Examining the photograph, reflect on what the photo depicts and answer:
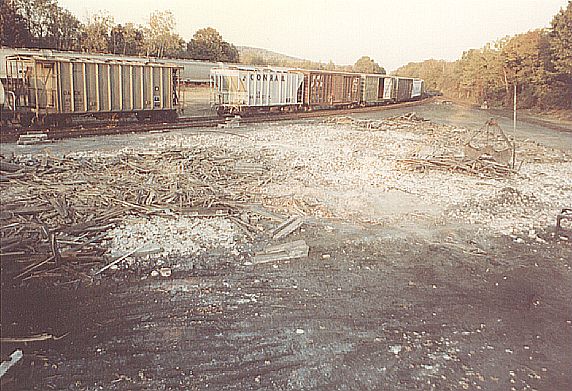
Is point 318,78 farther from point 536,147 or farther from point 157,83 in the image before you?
point 536,147

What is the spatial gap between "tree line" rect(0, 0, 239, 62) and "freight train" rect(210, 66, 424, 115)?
18.6 m

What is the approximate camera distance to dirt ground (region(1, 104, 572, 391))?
4.93 metres

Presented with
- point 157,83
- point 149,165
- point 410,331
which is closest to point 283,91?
point 157,83

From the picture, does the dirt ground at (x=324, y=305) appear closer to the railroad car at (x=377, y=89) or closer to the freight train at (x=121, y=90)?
the freight train at (x=121, y=90)

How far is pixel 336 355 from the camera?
530cm

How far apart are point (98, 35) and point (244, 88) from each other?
26.3 meters

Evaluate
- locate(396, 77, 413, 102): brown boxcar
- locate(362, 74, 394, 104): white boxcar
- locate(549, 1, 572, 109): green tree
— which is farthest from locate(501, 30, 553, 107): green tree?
locate(362, 74, 394, 104): white boxcar

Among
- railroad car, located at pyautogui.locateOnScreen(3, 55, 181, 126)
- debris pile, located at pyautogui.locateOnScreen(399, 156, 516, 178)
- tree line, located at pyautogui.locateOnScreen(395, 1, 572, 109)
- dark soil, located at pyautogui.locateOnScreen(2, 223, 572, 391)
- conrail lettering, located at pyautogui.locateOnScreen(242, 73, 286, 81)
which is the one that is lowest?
dark soil, located at pyautogui.locateOnScreen(2, 223, 572, 391)

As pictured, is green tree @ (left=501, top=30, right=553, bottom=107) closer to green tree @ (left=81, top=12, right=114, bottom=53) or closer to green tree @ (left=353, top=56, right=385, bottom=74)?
green tree @ (left=81, top=12, right=114, bottom=53)

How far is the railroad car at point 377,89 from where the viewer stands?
46125mm

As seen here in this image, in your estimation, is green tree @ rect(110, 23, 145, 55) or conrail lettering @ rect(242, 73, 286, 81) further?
green tree @ rect(110, 23, 145, 55)

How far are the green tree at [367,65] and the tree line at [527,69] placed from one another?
29.5 metres

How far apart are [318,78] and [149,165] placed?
26.2m

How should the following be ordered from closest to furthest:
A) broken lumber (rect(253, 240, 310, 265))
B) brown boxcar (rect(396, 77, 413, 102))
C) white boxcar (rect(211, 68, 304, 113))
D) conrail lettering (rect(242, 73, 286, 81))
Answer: broken lumber (rect(253, 240, 310, 265)) → conrail lettering (rect(242, 73, 286, 81)) → white boxcar (rect(211, 68, 304, 113)) → brown boxcar (rect(396, 77, 413, 102))
